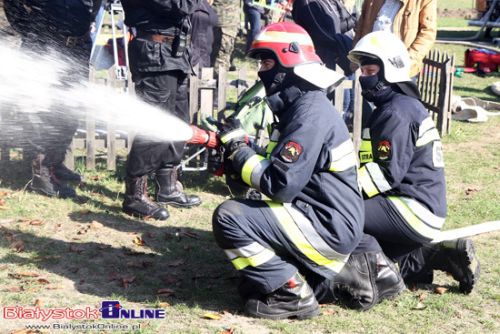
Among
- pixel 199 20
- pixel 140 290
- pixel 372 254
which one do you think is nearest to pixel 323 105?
pixel 372 254

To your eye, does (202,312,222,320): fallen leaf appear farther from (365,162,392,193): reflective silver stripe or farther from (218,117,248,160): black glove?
(365,162,392,193): reflective silver stripe

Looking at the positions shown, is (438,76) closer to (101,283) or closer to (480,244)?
(480,244)

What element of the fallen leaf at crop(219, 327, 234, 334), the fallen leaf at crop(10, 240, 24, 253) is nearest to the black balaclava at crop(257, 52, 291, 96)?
the fallen leaf at crop(219, 327, 234, 334)

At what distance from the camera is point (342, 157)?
518 cm

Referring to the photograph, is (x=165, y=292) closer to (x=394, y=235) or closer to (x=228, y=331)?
(x=228, y=331)

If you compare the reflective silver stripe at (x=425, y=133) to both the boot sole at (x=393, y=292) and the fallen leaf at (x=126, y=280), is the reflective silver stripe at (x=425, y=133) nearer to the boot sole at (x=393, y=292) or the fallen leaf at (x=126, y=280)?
the boot sole at (x=393, y=292)

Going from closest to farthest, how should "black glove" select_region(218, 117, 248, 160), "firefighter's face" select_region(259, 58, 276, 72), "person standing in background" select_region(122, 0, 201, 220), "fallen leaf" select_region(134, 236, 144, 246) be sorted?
"black glove" select_region(218, 117, 248, 160) → "firefighter's face" select_region(259, 58, 276, 72) → "fallen leaf" select_region(134, 236, 144, 246) → "person standing in background" select_region(122, 0, 201, 220)

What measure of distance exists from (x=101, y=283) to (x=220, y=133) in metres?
1.45

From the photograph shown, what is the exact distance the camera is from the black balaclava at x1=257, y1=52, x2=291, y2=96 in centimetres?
528

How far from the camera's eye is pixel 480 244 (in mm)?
6809

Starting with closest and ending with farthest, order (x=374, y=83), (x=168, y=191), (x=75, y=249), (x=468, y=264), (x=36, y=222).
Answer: (x=468, y=264), (x=374, y=83), (x=75, y=249), (x=36, y=222), (x=168, y=191)

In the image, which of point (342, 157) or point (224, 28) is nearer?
point (342, 157)

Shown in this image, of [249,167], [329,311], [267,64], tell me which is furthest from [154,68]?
[329,311]

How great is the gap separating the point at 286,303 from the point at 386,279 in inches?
32.1
